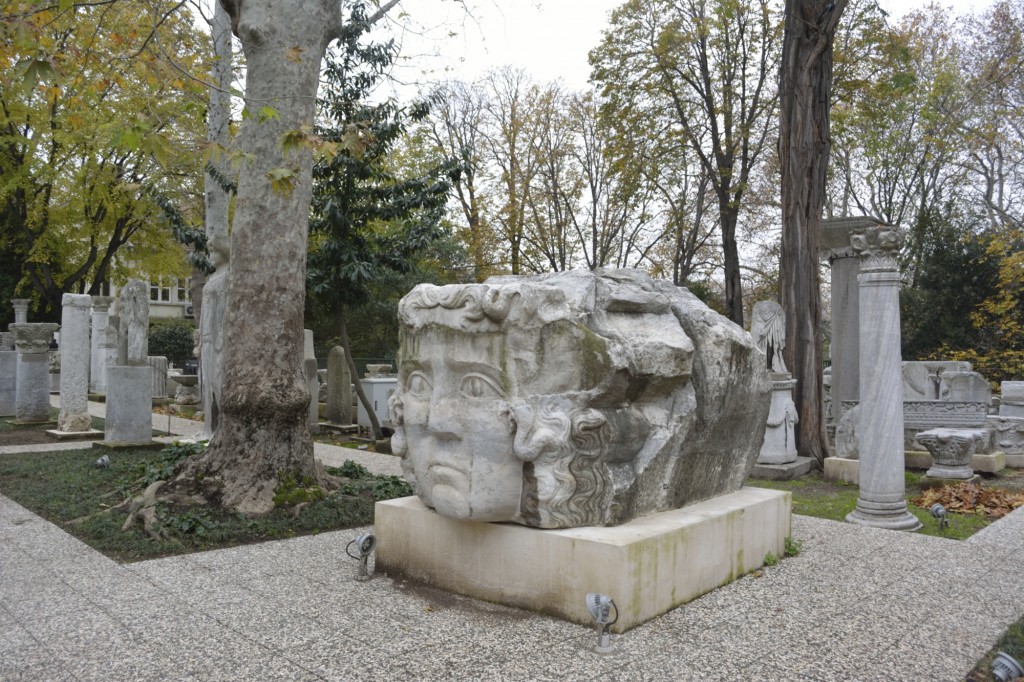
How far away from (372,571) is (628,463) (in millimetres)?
1871

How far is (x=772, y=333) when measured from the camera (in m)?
10.5

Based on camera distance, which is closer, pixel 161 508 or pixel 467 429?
pixel 467 429

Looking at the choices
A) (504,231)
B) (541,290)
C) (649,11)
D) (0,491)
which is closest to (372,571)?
(541,290)

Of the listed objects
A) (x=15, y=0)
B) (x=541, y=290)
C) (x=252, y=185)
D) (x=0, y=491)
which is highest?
(x=15, y=0)

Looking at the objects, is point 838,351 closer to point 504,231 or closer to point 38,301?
point 504,231

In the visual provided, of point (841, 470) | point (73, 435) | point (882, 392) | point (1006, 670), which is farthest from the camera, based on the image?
point (73, 435)

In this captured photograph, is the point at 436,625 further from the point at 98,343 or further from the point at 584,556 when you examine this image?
the point at 98,343

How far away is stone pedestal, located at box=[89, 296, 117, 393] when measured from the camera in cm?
1897

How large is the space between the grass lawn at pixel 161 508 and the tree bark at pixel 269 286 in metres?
0.45

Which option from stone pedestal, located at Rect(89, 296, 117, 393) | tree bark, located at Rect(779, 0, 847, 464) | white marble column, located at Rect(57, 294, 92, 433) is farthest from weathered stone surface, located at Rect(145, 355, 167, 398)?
tree bark, located at Rect(779, 0, 847, 464)

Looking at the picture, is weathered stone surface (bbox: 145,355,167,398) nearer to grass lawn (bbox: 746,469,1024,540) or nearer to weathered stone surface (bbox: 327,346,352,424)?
weathered stone surface (bbox: 327,346,352,424)

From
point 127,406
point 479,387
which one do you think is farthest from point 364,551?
point 127,406

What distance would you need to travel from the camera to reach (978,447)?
10164 millimetres

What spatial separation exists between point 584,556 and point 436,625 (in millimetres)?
846
